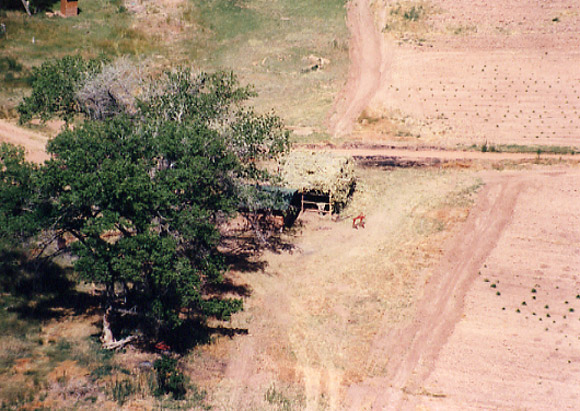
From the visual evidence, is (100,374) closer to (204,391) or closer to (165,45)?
(204,391)

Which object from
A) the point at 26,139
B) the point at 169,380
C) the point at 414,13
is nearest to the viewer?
the point at 169,380

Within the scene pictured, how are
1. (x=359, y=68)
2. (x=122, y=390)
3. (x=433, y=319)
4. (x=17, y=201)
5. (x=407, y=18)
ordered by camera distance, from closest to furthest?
(x=122, y=390), (x=17, y=201), (x=433, y=319), (x=359, y=68), (x=407, y=18)

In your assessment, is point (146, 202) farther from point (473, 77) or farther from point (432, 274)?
point (473, 77)

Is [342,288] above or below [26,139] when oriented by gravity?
below

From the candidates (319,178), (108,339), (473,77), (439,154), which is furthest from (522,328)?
(473,77)

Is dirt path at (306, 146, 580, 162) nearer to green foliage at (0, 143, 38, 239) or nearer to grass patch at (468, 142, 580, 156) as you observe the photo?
grass patch at (468, 142, 580, 156)

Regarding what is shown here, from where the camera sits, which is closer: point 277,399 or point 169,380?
point 169,380

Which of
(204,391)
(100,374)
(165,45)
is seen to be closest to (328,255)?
(204,391)

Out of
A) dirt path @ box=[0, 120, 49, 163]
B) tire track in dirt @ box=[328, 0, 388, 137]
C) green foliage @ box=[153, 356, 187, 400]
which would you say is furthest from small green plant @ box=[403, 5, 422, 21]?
green foliage @ box=[153, 356, 187, 400]

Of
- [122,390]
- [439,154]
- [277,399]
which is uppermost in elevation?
[439,154]
